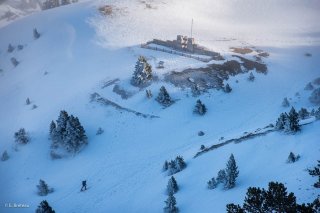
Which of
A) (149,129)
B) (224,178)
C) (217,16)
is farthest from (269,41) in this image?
(224,178)

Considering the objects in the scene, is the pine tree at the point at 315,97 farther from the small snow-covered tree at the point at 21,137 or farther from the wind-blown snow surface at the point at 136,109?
the small snow-covered tree at the point at 21,137

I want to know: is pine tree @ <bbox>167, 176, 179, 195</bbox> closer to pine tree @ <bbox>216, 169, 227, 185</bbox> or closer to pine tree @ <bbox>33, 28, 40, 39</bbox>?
pine tree @ <bbox>216, 169, 227, 185</bbox>

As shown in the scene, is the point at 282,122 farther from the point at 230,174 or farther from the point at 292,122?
the point at 230,174

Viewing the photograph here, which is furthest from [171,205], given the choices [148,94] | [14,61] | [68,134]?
[14,61]

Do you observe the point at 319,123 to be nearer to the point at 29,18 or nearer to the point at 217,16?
the point at 217,16

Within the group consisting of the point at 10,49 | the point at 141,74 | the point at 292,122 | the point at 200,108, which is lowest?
the point at 10,49
